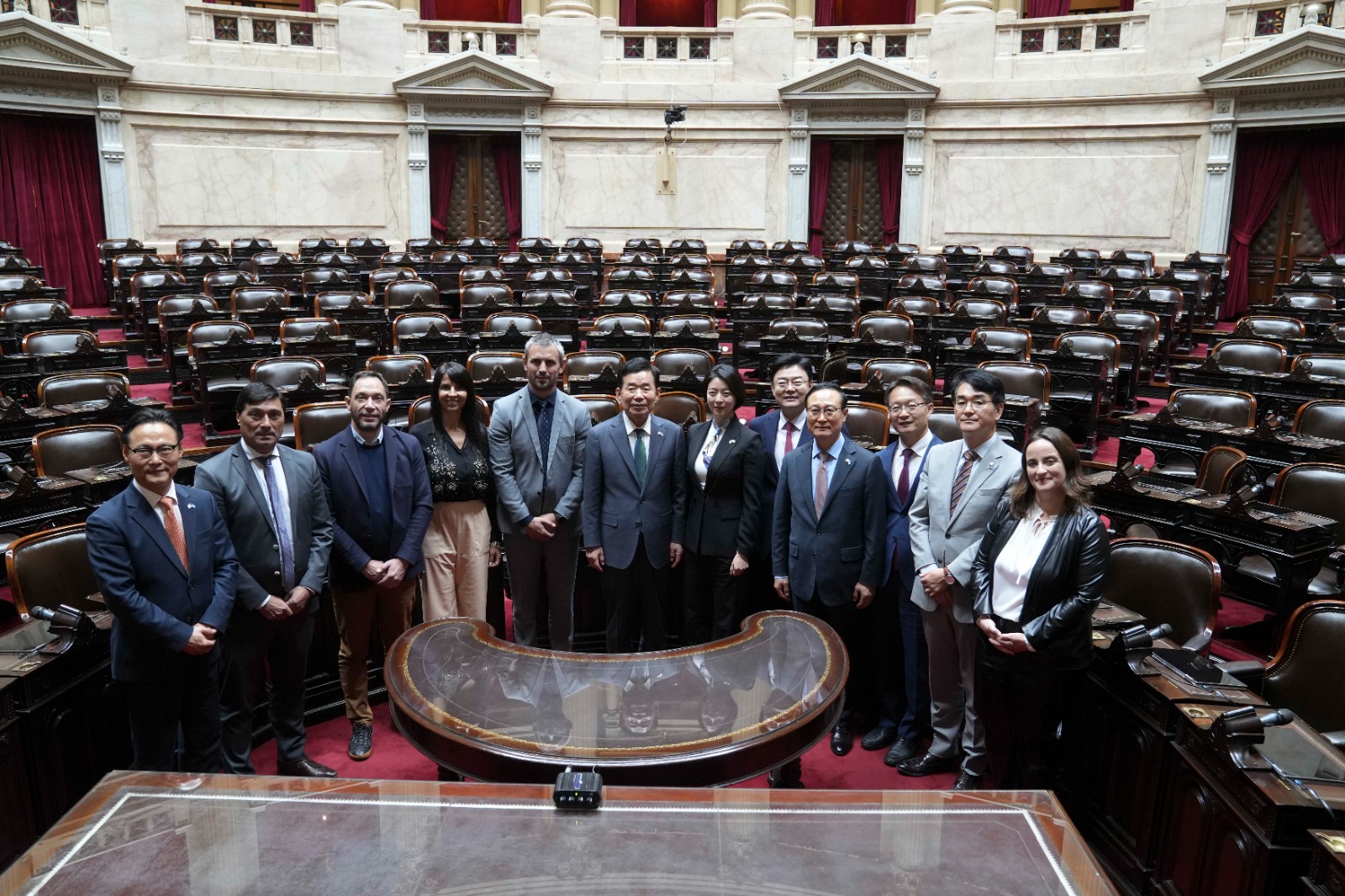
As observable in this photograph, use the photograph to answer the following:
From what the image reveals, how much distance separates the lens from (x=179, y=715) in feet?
8.70

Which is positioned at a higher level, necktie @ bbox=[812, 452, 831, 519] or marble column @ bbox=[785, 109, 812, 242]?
marble column @ bbox=[785, 109, 812, 242]

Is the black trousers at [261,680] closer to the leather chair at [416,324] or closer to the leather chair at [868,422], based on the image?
the leather chair at [868,422]

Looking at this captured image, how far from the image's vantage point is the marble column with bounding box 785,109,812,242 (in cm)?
1359

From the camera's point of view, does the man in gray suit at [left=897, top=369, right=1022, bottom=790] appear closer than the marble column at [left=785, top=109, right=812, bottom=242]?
Yes

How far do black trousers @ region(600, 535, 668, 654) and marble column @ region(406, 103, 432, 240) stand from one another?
11.0 m

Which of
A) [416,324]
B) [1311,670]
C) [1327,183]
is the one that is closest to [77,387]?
[416,324]

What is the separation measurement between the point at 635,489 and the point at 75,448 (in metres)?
2.94

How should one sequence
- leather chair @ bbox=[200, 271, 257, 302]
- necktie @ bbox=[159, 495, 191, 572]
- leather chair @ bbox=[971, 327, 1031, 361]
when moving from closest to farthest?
1. necktie @ bbox=[159, 495, 191, 572]
2. leather chair @ bbox=[971, 327, 1031, 361]
3. leather chair @ bbox=[200, 271, 257, 302]

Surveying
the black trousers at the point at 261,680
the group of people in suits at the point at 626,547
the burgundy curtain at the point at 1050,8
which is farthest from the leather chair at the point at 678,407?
the burgundy curtain at the point at 1050,8

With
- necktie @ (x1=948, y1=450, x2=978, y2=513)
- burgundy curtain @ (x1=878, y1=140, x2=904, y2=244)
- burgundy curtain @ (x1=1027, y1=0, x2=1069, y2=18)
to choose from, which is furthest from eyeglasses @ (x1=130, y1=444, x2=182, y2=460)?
burgundy curtain @ (x1=1027, y1=0, x2=1069, y2=18)

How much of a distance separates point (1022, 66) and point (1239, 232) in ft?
12.0

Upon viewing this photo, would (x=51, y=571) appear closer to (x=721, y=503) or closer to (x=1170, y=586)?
(x=721, y=503)

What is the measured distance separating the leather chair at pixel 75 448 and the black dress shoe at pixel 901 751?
388cm

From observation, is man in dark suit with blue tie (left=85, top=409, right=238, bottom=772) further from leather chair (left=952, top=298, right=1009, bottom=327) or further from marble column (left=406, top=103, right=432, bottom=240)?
marble column (left=406, top=103, right=432, bottom=240)
